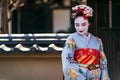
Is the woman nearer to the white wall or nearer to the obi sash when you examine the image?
the obi sash

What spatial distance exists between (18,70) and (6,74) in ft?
0.67

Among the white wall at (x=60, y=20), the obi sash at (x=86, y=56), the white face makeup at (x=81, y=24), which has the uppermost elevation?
the white face makeup at (x=81, y=24)

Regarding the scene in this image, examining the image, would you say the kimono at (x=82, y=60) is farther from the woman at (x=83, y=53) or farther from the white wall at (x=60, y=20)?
the white wall at (x=60, y=20)

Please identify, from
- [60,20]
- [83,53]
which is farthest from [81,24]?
[60,20]

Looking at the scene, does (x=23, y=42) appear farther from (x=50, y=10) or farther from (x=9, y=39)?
(x=50, y=10)

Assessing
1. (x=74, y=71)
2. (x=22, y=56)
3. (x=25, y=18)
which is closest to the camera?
(x=74, y=71)

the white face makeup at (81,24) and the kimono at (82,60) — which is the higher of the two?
the white face makeup at (81,24)

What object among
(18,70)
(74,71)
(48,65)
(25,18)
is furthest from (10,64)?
(25,18)

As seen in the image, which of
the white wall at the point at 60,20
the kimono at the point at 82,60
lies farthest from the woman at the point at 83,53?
the white wall at the point at 60,20

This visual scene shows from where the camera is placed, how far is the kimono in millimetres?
5910

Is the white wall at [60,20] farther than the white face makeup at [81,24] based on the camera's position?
Yes

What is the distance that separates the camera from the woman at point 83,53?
5938mm

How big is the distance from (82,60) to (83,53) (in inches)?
3.7

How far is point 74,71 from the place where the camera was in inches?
232
